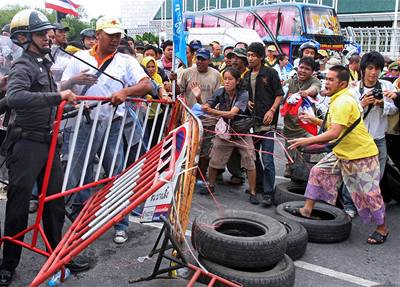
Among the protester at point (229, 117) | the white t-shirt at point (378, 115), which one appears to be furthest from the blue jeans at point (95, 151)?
the white t-shirt at point (378, 115)

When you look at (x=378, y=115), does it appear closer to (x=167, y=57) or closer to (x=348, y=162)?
(x=348, y=162)

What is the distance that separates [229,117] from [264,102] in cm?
55

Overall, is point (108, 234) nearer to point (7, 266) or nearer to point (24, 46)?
point (7, 266)

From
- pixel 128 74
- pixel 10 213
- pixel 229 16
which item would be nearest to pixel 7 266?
pixel 10 213

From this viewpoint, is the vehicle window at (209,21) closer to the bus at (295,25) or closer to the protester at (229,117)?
the bus at (295,25)

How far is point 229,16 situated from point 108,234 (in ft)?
66.9

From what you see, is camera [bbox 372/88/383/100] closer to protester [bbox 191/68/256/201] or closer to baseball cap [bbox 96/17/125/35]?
protester [bbox 191/68/256/201]

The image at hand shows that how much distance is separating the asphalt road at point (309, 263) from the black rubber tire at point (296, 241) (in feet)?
0.31

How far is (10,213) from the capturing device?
3.40 m

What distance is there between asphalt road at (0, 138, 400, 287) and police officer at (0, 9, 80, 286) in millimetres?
508

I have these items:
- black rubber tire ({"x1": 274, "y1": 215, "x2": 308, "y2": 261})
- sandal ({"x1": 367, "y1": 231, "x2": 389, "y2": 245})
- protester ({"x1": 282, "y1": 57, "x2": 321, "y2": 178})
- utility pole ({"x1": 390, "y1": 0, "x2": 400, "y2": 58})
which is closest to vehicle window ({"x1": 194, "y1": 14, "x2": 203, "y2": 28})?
utility pole ({"x1": 390, "y1": 0, "x2": 400, "y2": 58})

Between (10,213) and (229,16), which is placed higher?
(229,16)

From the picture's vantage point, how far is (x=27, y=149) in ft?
10.9

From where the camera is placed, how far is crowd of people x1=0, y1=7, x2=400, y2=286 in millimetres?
3346
